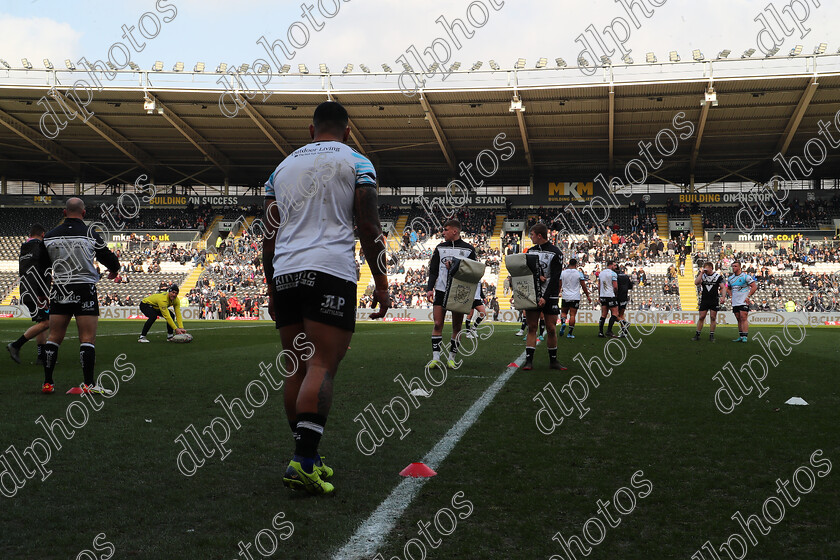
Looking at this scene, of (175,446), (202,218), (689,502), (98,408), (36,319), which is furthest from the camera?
(202,218)

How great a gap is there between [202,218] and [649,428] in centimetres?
4383

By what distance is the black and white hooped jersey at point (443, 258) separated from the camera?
9.52 meters

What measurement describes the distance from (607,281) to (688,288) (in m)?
19.1

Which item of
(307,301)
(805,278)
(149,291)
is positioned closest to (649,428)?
(307,301)

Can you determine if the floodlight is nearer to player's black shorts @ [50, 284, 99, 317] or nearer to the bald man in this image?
the bald man

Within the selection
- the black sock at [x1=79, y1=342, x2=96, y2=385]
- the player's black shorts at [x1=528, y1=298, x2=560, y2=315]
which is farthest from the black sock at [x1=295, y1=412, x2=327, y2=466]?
the player's black shorts at [x1=528, y1=298, x2=560, y2=315]

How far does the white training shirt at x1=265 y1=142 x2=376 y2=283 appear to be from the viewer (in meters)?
3.66

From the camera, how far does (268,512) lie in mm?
3176

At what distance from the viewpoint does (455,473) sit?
3906 mm

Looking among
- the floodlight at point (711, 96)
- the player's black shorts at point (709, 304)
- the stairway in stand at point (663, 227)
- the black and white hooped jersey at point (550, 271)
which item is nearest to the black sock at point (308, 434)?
the black and white hooped jersey at point (550, 271)

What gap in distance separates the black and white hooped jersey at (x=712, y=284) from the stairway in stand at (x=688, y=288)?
57.4ft

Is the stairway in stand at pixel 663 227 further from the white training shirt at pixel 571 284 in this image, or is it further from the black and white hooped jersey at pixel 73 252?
the black and white hooped jersey at pixel 73 252

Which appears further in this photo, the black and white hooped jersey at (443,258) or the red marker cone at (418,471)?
the black and white hooped jersey at (443,258)

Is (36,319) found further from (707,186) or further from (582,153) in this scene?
(707,186)
